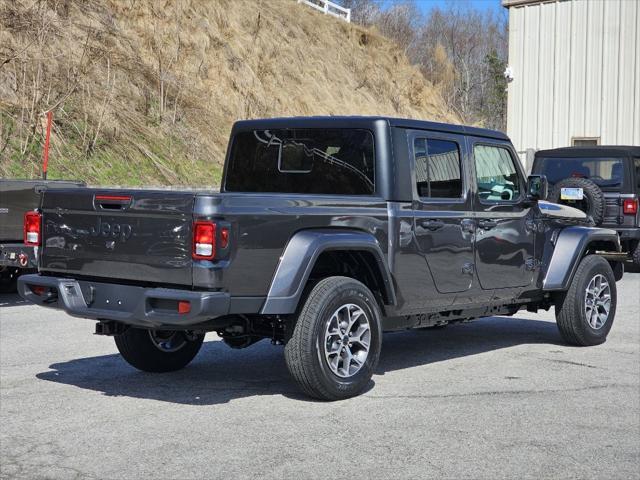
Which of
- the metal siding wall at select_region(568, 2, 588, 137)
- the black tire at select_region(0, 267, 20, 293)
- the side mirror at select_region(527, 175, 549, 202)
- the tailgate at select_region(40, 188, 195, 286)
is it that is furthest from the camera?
the metal siding wall at select_region(568, 2, 588, 137)

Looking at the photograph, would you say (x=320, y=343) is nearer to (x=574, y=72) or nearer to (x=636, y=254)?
(x=636, y=254)

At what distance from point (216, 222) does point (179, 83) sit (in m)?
24.3

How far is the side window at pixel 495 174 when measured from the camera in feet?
27.7

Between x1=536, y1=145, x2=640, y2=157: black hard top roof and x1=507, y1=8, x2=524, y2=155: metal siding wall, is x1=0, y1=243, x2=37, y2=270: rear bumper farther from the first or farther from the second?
x1=507, y1=8, x2=524, y2=155: metal siding wall

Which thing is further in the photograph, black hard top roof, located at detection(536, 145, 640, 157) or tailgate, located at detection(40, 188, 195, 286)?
black hard top roof, located at detection(536, 145, 640, 157)

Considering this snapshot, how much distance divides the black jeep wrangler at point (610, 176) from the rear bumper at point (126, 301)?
927 cm

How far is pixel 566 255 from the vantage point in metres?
9.23

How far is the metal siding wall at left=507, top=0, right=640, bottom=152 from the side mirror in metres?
20.3

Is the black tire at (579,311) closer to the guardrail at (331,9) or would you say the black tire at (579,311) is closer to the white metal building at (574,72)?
the white metal building at (574,72)

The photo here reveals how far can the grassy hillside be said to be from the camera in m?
22.7

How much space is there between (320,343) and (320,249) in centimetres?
61

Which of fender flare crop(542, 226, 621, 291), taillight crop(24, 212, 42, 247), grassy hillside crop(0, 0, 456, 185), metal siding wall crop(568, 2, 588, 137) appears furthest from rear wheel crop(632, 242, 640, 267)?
metal siding wall crop(568, 2, 588, 137)

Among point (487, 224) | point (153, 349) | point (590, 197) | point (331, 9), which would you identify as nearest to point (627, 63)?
point (590, 197)

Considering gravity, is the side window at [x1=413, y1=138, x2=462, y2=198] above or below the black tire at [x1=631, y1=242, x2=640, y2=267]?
above
